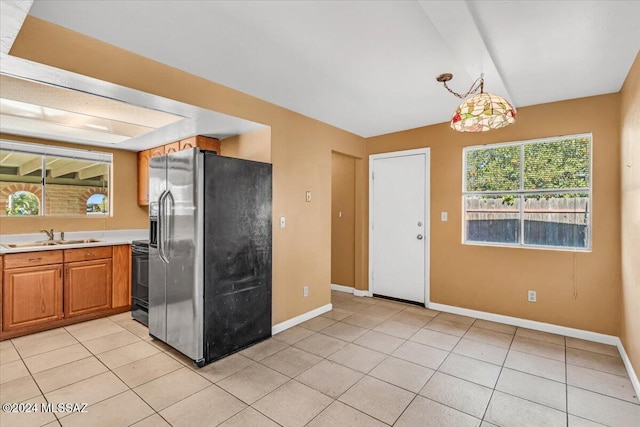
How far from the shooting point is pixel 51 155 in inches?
159

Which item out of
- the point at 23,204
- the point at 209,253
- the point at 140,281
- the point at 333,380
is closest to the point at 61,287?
the point at 140,281

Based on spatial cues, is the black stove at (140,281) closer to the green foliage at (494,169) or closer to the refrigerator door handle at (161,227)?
the refrigerator door handle at (161,227)

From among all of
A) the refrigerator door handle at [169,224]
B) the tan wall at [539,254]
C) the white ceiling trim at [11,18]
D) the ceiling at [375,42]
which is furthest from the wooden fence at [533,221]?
the white ceiling trim at [11,18]

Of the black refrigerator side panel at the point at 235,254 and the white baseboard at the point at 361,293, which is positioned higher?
the black refrigerator side panel at the point at 235,254

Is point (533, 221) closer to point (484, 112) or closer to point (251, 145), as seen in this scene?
point (484, 112)

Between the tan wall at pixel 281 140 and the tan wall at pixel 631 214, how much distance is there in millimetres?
2877

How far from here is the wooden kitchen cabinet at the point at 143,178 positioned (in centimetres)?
456

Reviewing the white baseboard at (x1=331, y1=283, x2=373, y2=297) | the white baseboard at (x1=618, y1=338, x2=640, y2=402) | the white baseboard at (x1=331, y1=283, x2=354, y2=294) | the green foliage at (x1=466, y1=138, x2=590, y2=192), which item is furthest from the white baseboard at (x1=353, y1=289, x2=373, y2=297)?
the white baseboard at (x1=618, y1=338, x2=640, y2=402)

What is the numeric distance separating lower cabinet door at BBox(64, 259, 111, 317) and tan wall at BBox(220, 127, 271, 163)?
2.04 metres

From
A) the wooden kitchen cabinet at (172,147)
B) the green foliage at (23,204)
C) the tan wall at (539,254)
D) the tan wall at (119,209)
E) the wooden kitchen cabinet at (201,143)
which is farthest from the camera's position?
the tan wall at (119,209)

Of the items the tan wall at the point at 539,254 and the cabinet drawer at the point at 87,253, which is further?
the cabinet drawer at the point at 87,253

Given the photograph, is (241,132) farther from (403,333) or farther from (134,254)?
(403,333)

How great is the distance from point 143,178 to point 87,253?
1391mm

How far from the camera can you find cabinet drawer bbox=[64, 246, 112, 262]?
3506 mm
